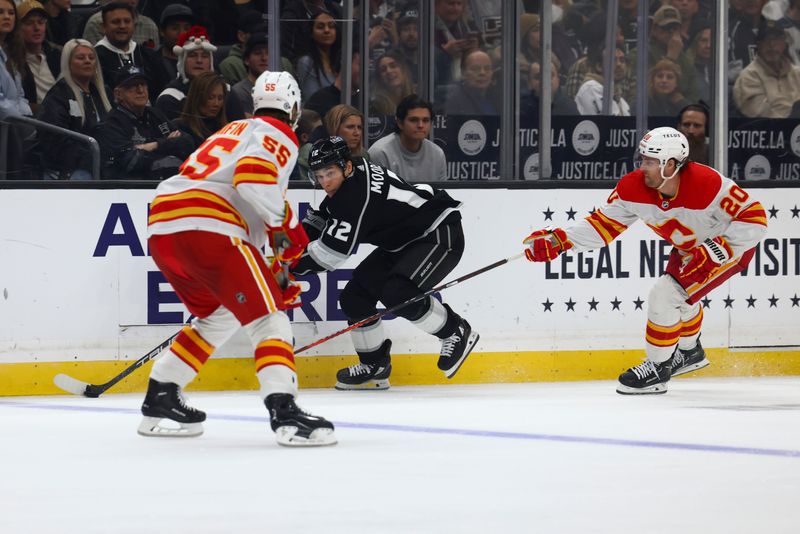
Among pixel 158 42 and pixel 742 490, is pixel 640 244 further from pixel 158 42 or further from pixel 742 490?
pixel 742 490

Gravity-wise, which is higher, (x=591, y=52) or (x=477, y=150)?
(x=591, y=52)

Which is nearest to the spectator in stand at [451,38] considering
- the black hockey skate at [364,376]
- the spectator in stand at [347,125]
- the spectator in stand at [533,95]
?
the spectator in stand at [533,95]

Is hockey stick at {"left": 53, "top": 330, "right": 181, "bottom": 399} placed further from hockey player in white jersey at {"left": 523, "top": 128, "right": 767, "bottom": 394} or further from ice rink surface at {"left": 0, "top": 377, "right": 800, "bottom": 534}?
hockey player in white jersey at {"left": 523, "top": 128, "right": 767, "bottom": 394}

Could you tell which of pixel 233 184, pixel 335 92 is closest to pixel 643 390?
pixel 335 92

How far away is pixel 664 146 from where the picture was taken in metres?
6.22

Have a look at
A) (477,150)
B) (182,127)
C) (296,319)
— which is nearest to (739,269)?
(477,150)

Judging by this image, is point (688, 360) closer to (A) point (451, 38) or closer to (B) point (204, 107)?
(A) point (451, 38)

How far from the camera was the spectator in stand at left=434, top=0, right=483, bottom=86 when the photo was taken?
24.9ft

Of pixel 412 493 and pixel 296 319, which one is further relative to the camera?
pixel 296 319

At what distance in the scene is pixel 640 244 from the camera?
7.07 metres

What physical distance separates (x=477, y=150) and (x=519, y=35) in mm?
619

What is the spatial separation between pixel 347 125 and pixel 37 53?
1.43m

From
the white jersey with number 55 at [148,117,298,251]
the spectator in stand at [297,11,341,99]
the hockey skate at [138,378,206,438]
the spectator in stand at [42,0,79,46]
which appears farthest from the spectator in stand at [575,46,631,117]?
the hockey skate at [138,378,206,438]

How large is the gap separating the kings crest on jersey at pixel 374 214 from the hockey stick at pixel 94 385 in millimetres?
766
